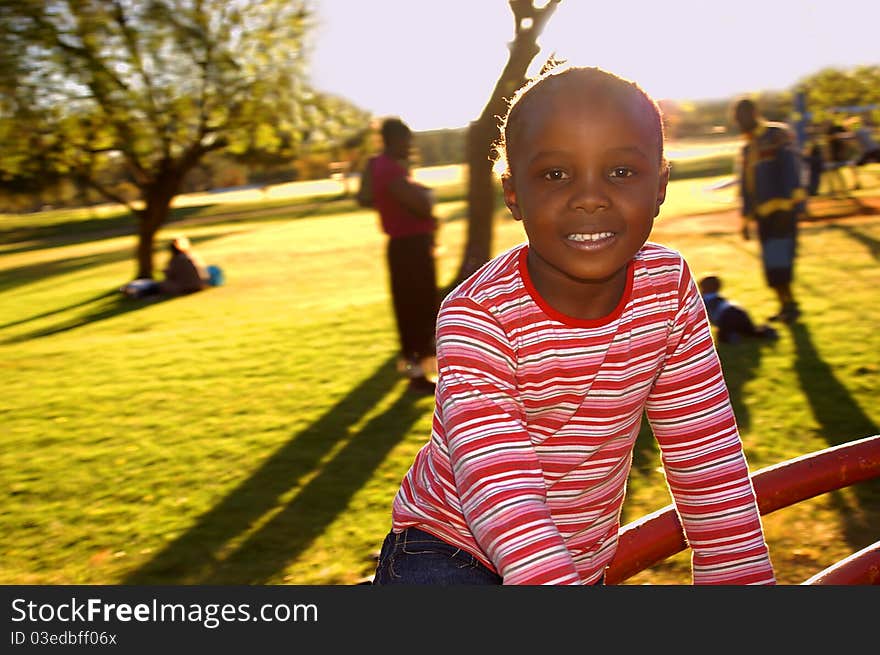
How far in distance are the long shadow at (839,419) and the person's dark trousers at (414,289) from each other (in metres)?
3.13

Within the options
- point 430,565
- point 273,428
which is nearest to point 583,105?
point 430,565

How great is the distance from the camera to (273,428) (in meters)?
7.36

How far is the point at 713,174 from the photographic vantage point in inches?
1738

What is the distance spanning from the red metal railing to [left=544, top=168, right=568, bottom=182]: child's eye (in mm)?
670

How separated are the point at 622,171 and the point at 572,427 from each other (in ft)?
1.46

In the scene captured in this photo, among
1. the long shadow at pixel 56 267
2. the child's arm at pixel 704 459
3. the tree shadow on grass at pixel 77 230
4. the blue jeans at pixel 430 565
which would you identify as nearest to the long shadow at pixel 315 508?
the blue jeans at pixel 430 565

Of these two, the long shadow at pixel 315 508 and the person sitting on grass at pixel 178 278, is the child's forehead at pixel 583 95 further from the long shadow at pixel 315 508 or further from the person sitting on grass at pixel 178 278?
the person sitting on grass at pixel 178 278

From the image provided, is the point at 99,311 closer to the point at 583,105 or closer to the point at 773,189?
the point at 773,189

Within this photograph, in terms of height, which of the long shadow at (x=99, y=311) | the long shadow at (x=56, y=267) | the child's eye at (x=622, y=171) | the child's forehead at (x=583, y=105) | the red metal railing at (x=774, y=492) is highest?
the child's forehead at (x=583, y=105)

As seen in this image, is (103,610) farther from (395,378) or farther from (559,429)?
(395,378)

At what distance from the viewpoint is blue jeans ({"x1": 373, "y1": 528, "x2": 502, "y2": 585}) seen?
Answer: 1.63 metres

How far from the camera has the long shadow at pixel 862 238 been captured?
1466 cm

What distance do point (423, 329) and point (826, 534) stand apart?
14.1 ft

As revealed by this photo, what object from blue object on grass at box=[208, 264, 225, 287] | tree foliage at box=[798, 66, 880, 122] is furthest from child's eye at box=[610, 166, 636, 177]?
blue object on grass at box=[208, 264, 225, 287]
